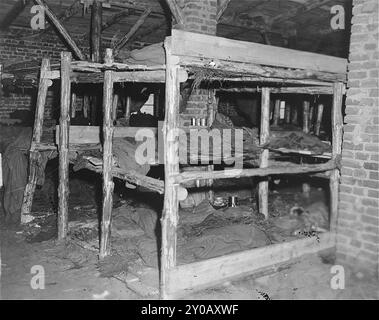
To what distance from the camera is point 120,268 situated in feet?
18.7

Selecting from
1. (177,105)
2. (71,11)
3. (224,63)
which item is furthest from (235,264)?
(71,11)

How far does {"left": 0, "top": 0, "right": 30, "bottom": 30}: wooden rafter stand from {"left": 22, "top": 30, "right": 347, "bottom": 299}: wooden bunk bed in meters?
2.98

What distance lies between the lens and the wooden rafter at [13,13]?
8934mm

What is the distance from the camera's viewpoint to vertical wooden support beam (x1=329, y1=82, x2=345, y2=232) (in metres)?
5.82

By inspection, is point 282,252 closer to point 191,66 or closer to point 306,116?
point 191,66

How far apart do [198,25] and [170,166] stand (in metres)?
4.08

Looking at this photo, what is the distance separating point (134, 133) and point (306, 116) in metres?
5.48

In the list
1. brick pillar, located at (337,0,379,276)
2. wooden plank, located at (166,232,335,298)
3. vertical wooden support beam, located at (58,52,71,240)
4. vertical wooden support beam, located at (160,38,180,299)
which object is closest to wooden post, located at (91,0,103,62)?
vertical wooden support beam, located at (58,52,71,240)

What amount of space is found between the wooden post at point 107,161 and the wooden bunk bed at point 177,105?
16 mm

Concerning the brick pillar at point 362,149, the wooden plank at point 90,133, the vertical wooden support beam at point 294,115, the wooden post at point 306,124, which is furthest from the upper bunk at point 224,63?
the vertical wooden support beam at point 294,115

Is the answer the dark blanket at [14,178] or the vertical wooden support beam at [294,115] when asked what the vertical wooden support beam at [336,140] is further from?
the vertical wooden support beam at [294,115]

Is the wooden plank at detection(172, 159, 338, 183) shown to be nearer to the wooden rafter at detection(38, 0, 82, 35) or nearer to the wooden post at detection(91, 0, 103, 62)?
the wooden post at detection(91, 0, 103, 62)

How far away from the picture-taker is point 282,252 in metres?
5.61

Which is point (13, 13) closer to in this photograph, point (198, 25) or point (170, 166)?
point (198, 25)
